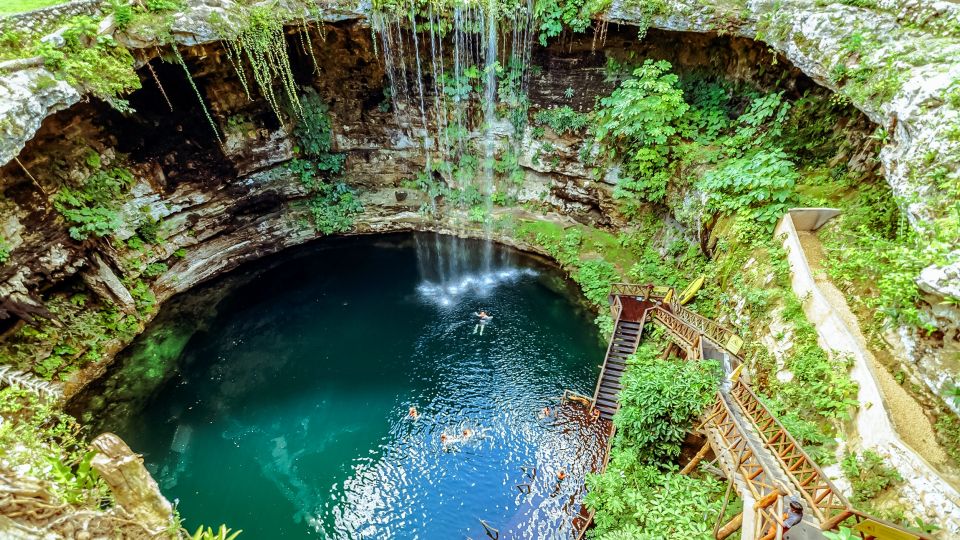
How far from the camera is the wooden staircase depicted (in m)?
13.4

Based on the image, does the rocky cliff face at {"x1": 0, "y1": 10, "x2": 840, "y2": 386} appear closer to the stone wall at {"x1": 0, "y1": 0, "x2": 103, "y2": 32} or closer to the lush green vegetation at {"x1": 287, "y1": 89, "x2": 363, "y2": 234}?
the lush green vegetation at {"x1": 287, "y1": 89, "x2": 363, "y2": 234}

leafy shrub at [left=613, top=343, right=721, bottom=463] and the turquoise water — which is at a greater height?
leafy shrub at [left=613, top=343, right=721, bottom=463]

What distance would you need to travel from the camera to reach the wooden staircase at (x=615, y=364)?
13.4 m

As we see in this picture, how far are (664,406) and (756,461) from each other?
249cm

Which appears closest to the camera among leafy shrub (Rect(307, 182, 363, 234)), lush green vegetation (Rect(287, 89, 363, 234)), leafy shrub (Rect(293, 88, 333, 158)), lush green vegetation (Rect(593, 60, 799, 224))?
lush green vegetation (Rect(593, 60, 799, 224))

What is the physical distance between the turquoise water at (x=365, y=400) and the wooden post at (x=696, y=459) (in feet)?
9.68

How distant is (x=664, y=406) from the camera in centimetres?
988

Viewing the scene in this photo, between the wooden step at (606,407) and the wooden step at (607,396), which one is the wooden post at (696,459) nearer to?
the wooden step at (606,407)

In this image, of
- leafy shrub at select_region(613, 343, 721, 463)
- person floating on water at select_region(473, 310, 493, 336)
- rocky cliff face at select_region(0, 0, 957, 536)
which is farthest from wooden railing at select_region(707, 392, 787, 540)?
person floating on water at select_region(473, 310, 493, 336)

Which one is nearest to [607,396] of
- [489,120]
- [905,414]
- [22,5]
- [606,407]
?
[606,407]

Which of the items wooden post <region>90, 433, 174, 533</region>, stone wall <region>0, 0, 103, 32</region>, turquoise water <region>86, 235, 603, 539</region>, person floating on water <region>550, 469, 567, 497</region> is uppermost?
stone wall <region>0, 0, 103, 32</region>

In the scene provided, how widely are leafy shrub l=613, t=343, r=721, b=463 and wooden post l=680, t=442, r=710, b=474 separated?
351mm

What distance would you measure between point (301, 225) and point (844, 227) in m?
20.9

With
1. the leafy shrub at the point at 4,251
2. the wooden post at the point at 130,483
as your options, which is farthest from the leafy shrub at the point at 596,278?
the leafy shrub at the point at 4,251
